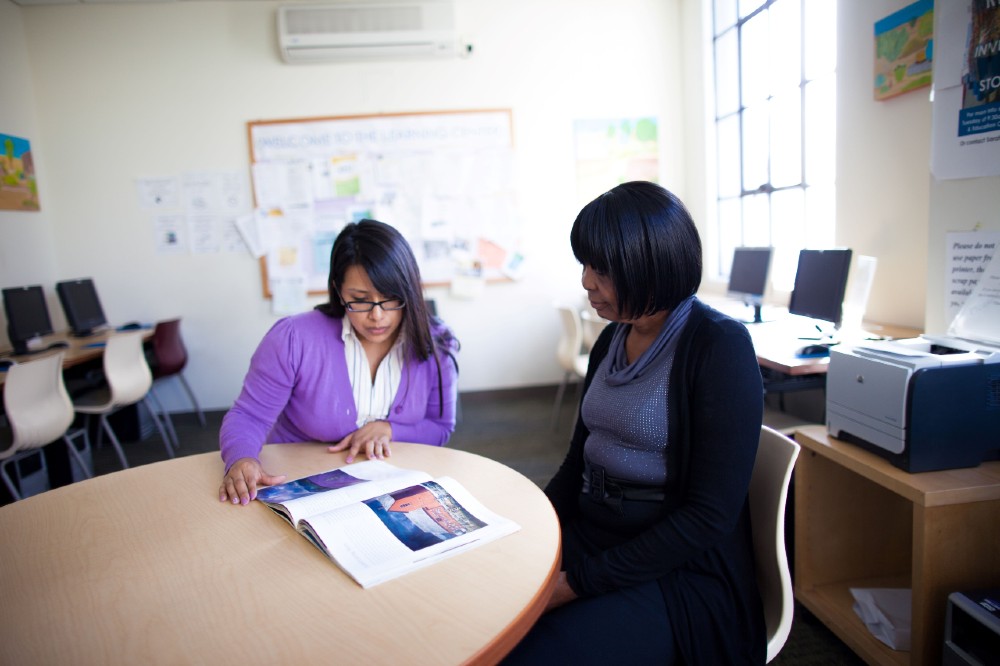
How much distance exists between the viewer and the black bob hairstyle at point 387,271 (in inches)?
60.2

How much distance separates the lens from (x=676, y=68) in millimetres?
4566

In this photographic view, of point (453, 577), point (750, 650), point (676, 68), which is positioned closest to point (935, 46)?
point (750, 650)

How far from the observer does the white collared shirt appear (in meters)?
1.61

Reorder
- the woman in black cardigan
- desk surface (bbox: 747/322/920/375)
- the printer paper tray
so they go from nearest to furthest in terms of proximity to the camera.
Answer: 1. the woman in black cardigan
2. the printer paper tray
3. desk surface (bbox: 747/322/920/375)

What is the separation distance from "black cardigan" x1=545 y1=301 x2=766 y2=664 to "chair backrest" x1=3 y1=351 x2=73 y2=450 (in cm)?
276

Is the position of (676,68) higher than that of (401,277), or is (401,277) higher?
(676,68)

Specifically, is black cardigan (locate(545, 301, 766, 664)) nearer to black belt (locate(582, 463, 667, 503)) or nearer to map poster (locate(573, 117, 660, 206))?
black belt (locate(582, 463, 667, 503))

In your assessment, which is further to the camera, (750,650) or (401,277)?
(401,277)

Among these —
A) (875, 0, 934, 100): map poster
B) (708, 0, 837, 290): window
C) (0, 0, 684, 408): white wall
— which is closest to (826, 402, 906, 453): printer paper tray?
(875, 0, 934, 100): map poster

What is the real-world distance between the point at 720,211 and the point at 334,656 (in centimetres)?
426

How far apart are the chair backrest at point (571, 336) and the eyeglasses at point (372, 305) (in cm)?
219

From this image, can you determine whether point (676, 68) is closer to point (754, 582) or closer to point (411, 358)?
point (411, 358)

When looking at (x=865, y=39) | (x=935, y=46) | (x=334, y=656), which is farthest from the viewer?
(x=865, y=39)

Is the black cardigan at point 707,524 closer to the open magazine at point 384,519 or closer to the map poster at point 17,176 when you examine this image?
the open magazine at point 384,519
